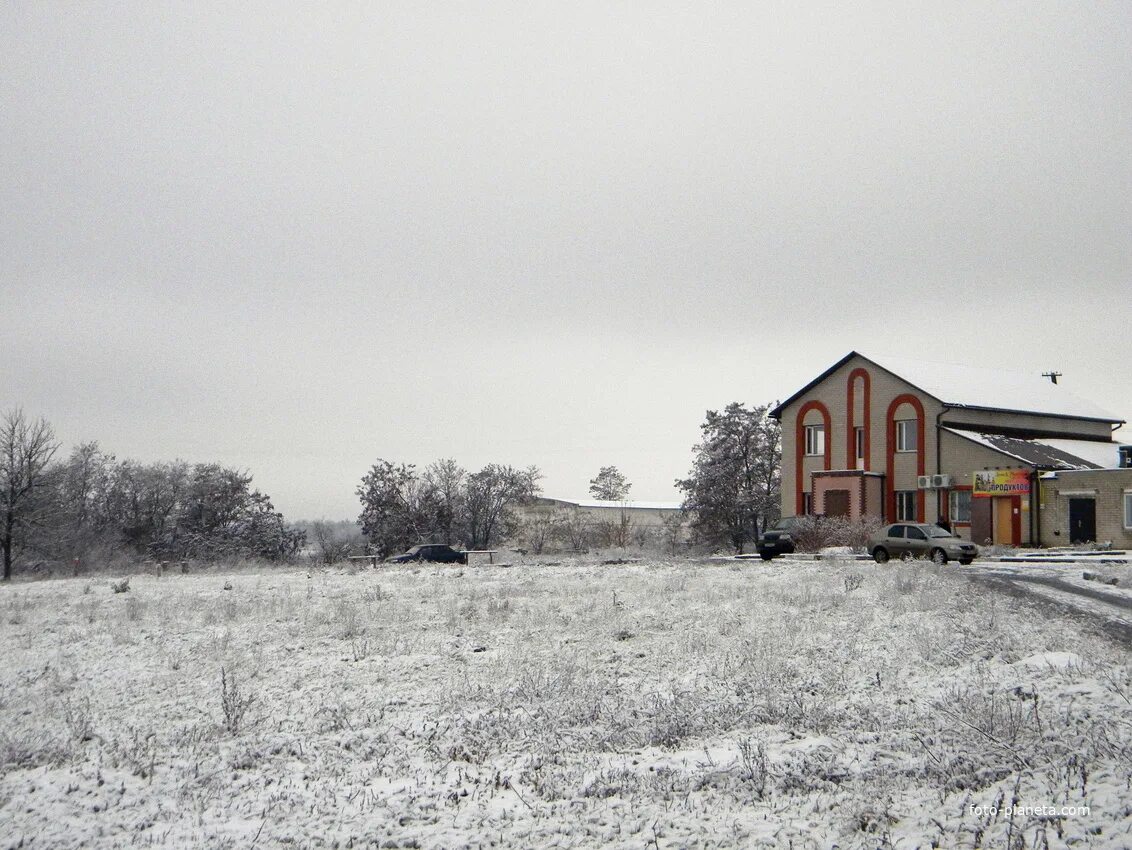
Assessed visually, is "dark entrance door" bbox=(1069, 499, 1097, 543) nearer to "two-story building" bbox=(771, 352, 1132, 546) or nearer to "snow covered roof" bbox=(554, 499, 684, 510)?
"two-story building" bbox=(771, 352, 1132, 546)

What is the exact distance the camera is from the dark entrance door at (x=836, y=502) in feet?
167

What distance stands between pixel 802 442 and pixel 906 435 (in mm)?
6442

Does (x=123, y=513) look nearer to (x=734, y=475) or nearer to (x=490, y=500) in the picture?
(x=490, y=500)

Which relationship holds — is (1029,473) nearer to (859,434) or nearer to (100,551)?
(859,434)

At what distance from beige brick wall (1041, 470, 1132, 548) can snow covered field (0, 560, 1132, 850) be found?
26.8 meters

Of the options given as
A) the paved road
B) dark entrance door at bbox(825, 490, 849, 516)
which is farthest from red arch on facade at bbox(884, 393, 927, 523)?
the paved road

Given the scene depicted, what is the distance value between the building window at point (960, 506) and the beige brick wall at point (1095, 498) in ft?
13.6

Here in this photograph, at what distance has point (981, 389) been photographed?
2132 inches

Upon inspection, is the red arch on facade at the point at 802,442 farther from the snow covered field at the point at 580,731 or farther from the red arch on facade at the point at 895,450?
the snow covered field at the point at 580,731

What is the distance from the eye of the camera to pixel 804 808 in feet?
25.2

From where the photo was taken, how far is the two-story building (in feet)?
141

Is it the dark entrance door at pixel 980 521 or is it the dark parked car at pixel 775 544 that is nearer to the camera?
the dark parked car at pixel 775 544

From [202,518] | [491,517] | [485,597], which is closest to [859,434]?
[491,517]

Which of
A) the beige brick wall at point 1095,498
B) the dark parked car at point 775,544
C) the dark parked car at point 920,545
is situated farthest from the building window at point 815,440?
the dark parked car at point 920,545
